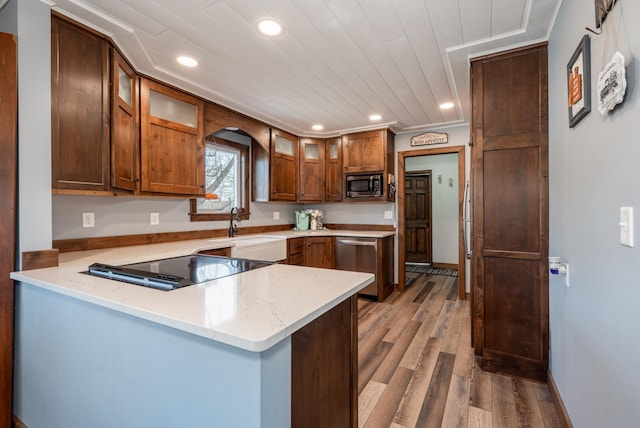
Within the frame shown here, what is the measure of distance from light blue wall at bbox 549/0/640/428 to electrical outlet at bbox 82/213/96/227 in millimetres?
3035

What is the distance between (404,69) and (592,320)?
2090mm

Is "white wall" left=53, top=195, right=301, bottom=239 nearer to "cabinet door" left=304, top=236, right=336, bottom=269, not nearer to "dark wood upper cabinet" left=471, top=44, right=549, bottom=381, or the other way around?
"cabinet door" left=304, top=236, right=336, bottom=269

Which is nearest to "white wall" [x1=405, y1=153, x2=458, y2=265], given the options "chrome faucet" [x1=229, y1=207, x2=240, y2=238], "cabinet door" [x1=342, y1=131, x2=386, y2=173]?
"cabinet door" [x1=342, y1=131, x2=386, y2=173]

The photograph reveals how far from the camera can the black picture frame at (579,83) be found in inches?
49.5

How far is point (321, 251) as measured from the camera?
4.16m

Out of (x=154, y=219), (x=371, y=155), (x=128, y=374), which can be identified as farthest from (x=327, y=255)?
(x=128, y=374)

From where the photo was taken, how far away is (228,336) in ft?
Answer: 2.56

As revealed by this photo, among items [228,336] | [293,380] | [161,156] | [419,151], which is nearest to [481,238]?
[293,380]

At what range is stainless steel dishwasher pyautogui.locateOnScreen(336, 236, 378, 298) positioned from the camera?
3.94 meters

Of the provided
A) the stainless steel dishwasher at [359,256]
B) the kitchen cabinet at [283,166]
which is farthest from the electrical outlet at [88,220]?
the stainless steel dishwasher at [359,256]

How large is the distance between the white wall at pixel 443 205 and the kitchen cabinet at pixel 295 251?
11.0ft

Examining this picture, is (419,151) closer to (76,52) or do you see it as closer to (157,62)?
(157,62)

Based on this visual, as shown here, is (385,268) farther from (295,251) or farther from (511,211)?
(511,211)

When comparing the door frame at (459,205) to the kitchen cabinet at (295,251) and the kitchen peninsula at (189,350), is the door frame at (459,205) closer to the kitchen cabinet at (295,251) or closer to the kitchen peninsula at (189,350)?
the kitchen cabinet at (295,251)
